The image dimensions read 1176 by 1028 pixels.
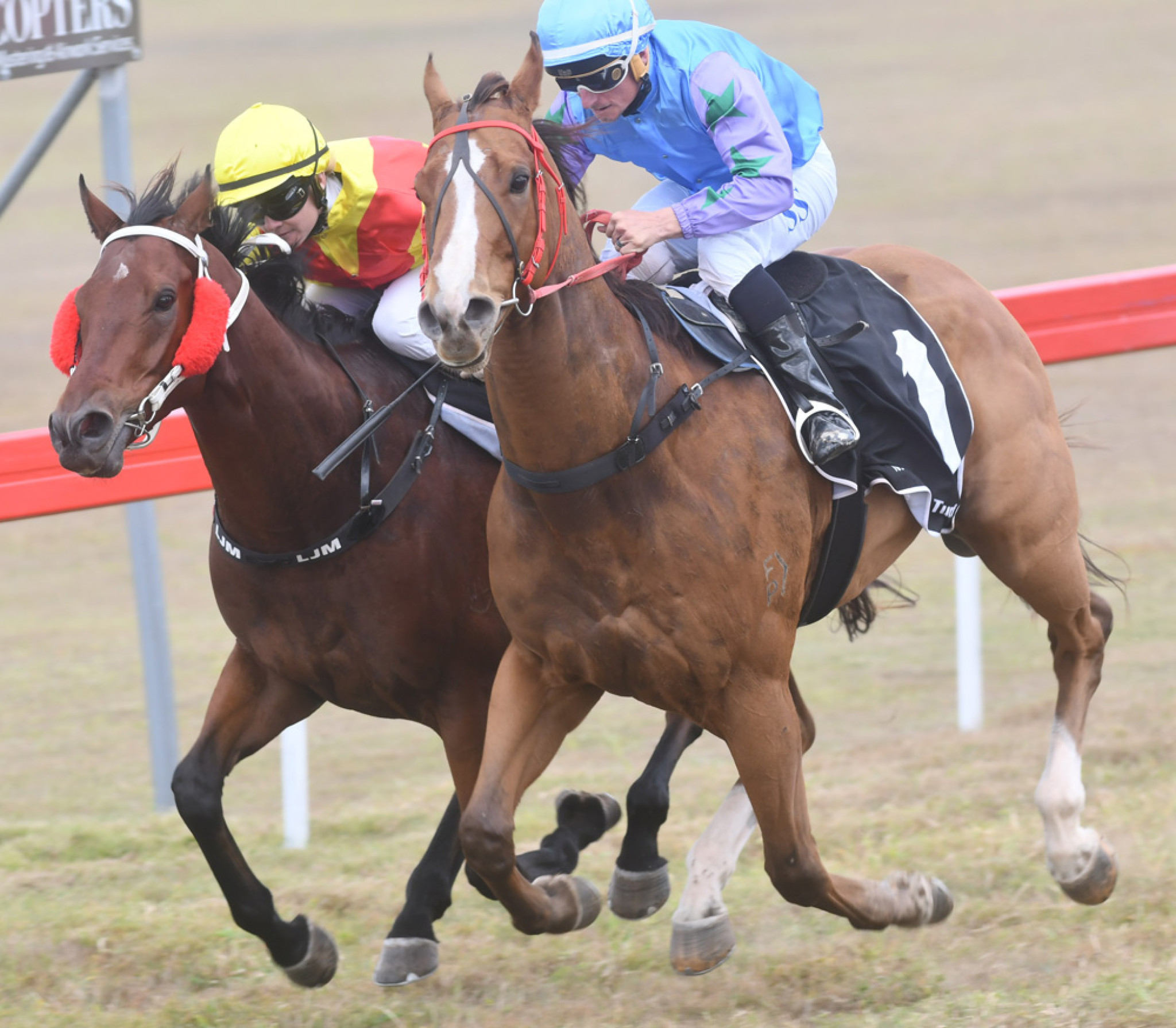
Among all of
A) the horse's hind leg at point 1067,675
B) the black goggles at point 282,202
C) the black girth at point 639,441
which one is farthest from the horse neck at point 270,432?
the horse's hind leg at point 1067,675

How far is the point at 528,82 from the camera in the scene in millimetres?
3367

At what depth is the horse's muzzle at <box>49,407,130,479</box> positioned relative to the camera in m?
3.47

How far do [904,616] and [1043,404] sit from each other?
4372mm

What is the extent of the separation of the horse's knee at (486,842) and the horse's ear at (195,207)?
4.67 ft

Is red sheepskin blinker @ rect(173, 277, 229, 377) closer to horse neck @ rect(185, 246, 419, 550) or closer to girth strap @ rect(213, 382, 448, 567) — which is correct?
horse neck @ rect(185, 246, 419, 550)

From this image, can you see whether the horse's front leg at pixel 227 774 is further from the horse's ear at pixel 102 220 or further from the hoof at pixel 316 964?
the horse's ear at pixel 102 220

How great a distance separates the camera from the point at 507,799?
3791 millimetres

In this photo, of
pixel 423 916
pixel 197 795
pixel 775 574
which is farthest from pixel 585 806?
pixel 775 574

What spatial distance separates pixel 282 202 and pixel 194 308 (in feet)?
1.66

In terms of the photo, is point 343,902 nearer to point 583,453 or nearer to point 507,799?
point 507,799

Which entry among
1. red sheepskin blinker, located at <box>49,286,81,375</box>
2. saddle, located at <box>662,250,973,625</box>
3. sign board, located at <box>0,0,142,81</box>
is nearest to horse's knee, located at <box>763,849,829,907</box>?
saddle, located at <box>662,250,973,625</box>

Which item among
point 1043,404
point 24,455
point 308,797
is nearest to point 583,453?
point 1043,404

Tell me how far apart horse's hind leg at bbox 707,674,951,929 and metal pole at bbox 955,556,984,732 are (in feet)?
8.84

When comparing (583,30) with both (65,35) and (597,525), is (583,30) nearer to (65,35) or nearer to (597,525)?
(597,525)
